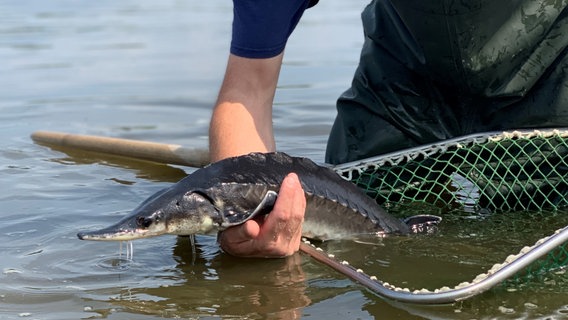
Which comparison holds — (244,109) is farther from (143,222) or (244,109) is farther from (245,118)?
(143,222)

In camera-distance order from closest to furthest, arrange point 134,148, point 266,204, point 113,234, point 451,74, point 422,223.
Answer: 1. point 113,234
2. point 266,204
3. point 422,223
4. point 451,74
5. point 134,148

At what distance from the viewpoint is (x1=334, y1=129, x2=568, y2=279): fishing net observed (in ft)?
12.1

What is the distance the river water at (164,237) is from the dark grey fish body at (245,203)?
0.11 metres

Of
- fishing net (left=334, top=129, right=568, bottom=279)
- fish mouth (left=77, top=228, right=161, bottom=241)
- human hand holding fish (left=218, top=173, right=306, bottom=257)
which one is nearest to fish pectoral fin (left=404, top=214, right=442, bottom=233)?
fishing net (left=334, top=129, right=568, bottom=279)

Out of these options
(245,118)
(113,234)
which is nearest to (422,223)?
(245,118)

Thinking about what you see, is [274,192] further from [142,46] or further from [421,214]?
[142,46]

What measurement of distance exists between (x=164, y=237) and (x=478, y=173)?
1256mm

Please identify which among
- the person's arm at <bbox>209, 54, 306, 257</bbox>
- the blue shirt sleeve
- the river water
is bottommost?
the river water

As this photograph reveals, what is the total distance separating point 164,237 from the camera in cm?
362

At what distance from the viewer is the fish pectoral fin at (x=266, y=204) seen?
2.98m

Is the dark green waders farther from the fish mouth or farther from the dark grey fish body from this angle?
the fish mouth

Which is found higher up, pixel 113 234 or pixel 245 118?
pixel 245 118

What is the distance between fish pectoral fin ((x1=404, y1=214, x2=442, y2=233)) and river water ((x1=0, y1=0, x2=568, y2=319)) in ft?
0.14

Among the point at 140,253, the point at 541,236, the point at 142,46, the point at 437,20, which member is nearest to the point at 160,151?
the point at 140,253
